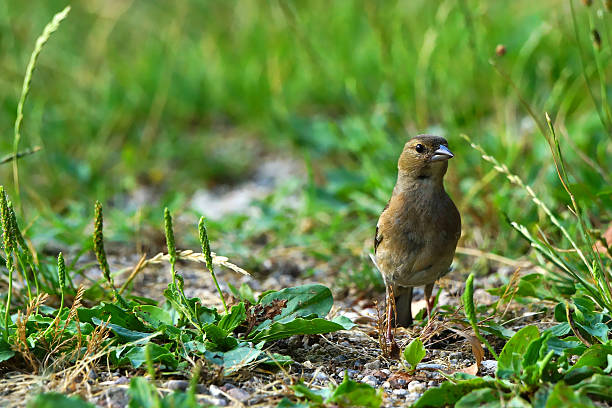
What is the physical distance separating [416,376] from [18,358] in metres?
1.49

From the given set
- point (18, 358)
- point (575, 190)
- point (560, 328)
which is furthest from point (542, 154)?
point (18, 358)

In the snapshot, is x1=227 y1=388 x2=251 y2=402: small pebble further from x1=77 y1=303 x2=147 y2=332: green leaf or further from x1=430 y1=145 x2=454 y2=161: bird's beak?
x1=430 y1=145 x2=454 y2=161: bird's beak

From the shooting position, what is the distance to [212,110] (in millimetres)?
6770

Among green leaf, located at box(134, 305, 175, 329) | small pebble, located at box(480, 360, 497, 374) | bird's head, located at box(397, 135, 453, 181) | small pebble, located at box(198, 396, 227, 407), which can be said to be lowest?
small pebble, located at box(480, 360, 497, 374)

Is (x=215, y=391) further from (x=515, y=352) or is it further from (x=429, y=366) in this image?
(x=515, y=352)

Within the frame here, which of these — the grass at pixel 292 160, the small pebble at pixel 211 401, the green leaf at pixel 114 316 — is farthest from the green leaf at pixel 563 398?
the green leaf at pixel 114 316

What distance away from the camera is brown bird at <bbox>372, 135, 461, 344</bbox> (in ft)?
11.0

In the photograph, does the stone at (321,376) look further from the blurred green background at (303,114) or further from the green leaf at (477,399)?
the blurred green background at (303,114)

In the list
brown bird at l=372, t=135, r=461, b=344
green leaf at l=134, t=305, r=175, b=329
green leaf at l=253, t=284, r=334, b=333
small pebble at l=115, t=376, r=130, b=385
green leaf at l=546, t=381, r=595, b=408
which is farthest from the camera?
brown bird at l=372, t=135, r=461, b=344

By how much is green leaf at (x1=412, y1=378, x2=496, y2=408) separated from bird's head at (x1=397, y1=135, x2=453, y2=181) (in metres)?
1.20

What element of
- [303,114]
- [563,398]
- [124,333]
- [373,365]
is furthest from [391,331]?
[303,114]

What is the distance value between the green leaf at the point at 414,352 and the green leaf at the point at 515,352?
0.97 ft

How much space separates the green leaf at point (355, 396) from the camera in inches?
98.2

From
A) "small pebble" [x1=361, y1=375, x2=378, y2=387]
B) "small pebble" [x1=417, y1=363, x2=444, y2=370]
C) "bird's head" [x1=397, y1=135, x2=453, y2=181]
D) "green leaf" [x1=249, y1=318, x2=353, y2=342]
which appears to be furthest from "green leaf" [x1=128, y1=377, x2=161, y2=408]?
"bird's head" [x1=397, y1=135, x2=453, y2=181]
